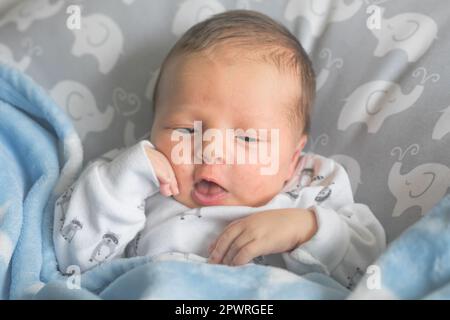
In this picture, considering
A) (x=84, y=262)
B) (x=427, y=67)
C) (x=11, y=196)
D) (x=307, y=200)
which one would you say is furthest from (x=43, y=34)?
(x=427, y=67)

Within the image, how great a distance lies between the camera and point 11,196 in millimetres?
1101

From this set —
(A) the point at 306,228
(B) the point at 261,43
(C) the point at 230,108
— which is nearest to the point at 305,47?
(B) the point at 261,43

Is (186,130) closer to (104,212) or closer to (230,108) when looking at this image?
(230,108)

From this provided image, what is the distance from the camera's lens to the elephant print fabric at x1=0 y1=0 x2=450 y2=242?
1.22 metres

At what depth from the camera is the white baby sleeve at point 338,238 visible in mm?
1002

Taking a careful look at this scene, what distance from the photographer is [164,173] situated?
1071 millimetres

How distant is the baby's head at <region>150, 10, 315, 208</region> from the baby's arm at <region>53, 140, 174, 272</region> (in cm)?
6

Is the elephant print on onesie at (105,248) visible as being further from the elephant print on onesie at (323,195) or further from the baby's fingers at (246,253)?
the elephant print on onesie at (323,195)

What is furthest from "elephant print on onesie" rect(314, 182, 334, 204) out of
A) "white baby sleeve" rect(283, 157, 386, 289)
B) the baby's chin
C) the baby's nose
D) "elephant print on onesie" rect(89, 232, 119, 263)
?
"elephant print on onesie" rect(89, 232, 119, 263)

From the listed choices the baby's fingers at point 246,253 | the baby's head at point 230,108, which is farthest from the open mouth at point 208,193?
the baby's fingers at point 246,253

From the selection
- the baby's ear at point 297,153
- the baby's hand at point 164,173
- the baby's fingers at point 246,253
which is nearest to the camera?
the baby's fingers at point 246,253

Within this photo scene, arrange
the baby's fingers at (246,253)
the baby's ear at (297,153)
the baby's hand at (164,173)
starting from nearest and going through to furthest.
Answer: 1. the baby's fingers at (246,253)
2. the baby's hand at (164,173)
3. the baby's ear at (297,153)

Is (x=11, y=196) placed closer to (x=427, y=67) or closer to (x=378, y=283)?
(x=378, y=283)

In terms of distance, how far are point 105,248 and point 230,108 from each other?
1.00 ft
